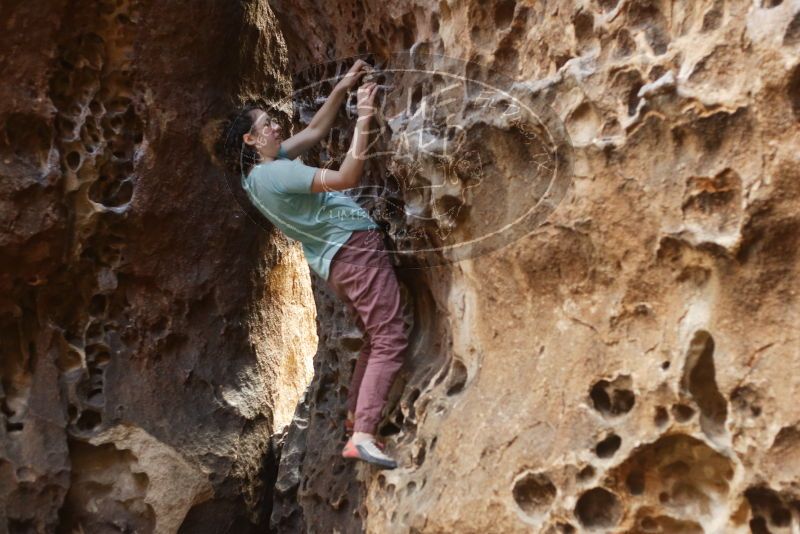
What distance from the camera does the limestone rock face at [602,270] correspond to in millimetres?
2062

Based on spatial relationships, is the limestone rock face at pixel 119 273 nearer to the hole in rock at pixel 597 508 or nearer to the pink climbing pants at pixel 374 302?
the pink climbing pants at pixel 374 302

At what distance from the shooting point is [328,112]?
3.01 m

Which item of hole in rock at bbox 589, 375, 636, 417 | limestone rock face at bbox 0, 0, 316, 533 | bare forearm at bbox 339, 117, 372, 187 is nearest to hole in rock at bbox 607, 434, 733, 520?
hole in rock at bbox 589, 375, 636, 417

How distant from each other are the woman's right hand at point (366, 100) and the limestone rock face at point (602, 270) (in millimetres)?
103

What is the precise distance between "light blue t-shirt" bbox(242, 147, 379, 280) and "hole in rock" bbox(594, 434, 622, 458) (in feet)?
3.46

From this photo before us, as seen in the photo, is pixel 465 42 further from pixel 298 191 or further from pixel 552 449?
pixel 552 449

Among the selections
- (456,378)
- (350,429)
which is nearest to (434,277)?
(456,378)

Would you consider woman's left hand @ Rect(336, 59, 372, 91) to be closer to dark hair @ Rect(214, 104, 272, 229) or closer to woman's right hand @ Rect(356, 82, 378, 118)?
woman's right hand @ Rect(356, 82, 378, 118)

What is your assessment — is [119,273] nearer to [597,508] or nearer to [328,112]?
[328,112]

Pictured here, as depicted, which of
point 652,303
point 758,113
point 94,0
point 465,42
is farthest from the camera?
point 94,0

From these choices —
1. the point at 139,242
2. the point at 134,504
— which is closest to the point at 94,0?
the point at 139,242

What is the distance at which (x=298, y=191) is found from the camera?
2865mm

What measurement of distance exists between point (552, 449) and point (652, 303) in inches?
17.1

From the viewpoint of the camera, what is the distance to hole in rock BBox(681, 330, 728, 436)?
2.16 meters
